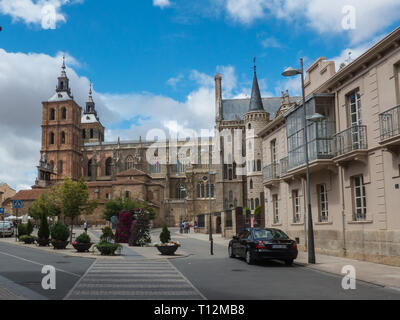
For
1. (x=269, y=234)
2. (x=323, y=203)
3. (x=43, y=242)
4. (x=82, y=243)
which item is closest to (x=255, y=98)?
(x=43, y=242)

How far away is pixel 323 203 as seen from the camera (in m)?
19.7

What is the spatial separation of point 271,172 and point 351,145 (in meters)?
9.07

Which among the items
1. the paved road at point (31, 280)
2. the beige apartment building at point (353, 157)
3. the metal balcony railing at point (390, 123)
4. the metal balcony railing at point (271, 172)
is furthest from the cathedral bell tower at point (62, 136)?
the metal balcony railing at point (390, 123)

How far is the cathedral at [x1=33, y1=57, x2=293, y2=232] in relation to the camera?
187ft

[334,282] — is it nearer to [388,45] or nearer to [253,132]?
[388,45]

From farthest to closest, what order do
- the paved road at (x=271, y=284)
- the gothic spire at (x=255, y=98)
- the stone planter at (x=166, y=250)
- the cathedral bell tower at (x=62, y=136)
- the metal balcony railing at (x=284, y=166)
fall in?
the cathedral bell tower at (x=62, y=136) → the gothic spire at (x=255, y=98) → the metal balcony railing at (x=284, y=166) → the stone planter at (x=166, y=250) → the paved road at (x=271, y=284)

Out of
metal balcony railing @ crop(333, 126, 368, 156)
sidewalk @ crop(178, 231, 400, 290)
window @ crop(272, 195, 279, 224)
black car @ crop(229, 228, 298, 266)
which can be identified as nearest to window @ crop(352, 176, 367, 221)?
metal balcony railing @ crop(333, 126, 368, 156)

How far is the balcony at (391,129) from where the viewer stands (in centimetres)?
1346

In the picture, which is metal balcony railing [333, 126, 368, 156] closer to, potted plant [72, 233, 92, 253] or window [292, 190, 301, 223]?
window [292, 190, 301, 223]

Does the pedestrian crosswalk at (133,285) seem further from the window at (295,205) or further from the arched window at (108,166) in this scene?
the arched window at (108,166)

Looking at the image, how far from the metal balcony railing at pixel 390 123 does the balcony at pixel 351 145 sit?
4.48 ft

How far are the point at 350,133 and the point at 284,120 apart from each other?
23.0 ft

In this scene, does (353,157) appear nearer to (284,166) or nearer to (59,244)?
(284,166)
